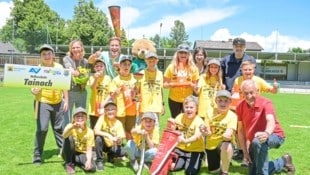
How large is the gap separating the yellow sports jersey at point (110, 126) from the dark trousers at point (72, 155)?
0.51 m

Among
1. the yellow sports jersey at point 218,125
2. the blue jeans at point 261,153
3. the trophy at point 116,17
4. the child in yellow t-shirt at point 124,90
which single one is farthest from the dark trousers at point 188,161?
the trophy at point 116,17

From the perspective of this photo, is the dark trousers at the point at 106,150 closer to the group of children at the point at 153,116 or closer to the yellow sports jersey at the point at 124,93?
the group of children at the point at 153,116

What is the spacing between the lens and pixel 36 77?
20.7 feet

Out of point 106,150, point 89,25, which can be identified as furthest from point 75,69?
point 89,25

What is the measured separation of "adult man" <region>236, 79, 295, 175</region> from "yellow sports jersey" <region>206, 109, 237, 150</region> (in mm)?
162

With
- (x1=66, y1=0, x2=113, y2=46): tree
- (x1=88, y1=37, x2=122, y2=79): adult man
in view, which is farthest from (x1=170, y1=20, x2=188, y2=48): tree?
(x1=88, y1=37, x2=122, y2=79): adult man

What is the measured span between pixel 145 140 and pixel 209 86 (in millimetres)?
1387

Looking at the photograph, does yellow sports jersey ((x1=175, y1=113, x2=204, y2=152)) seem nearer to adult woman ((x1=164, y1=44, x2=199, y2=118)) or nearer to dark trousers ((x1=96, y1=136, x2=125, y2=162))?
adult woman ((x1=164, y1=44, x2=199, y2=118))

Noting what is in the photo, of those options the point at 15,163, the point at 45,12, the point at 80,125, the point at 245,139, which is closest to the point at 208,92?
the point at 245,139

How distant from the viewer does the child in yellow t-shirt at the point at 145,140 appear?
620 cm

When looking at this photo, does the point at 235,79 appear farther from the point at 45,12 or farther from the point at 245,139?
the point at 45,12

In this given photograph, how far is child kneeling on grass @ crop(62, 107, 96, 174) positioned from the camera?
242 inches

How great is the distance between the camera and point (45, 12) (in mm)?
59281

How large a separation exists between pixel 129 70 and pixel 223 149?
221 cm
